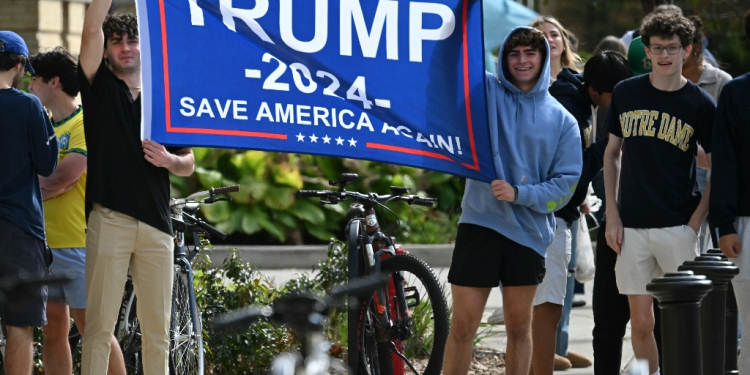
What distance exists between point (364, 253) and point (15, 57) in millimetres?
2261

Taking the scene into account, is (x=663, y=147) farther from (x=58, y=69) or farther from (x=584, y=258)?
(x=58, y=69)

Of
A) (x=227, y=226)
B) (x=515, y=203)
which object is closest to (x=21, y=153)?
(x=515, y=203)

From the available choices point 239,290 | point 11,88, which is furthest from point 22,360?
point 239,290

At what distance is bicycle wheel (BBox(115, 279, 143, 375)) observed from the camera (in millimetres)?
6195

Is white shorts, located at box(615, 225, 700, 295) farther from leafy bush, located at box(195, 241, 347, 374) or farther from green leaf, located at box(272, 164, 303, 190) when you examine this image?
green leaf, located at box(272, 164, 303, 190)

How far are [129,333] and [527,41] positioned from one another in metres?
2.72

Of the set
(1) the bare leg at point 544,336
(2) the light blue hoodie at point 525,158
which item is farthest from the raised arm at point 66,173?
(1) the bare leg at point 544,336

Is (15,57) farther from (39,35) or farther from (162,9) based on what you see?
(39,35)

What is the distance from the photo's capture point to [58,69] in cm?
592

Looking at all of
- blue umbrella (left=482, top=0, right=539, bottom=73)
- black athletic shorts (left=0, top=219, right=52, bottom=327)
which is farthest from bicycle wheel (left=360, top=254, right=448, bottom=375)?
blue umbrella (left=482, top=0, right=539, bottom=73)

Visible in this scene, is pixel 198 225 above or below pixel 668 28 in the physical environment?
below

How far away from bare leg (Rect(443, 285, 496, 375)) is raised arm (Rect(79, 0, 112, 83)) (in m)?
2.08

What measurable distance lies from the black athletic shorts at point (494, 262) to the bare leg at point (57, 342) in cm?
206

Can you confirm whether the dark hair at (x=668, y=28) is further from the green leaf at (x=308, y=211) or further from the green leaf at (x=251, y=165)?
→ the green leaf at (x=308, y=211)
